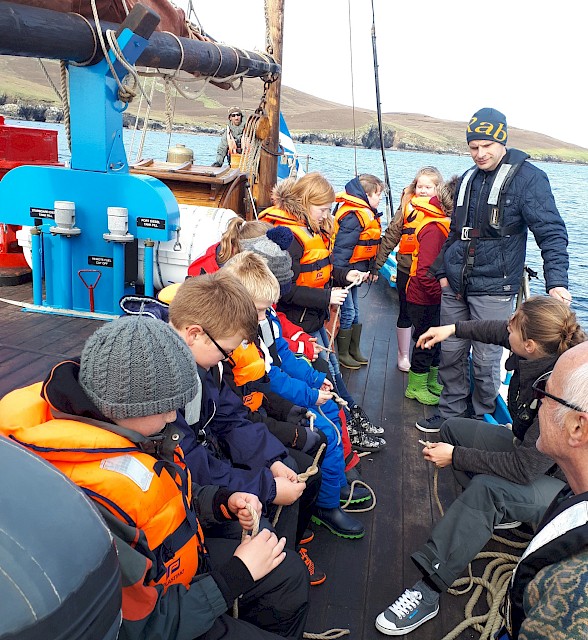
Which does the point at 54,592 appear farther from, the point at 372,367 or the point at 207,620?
the point at 372,367

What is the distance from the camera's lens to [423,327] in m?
4.22

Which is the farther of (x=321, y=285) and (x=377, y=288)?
(x=377, y=288)

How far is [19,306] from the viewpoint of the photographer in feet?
13.5

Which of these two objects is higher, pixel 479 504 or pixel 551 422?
pixel 551 422

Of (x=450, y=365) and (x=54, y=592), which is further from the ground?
(x=54, y=592)

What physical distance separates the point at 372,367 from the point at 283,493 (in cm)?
260

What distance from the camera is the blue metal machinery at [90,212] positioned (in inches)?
151

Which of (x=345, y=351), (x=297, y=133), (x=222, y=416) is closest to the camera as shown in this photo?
(x=222, y=416)

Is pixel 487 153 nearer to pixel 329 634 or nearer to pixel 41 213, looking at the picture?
pixel 329 634

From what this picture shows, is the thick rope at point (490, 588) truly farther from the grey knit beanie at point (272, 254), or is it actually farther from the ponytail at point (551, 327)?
the grey knit beanie at point (272, 254)

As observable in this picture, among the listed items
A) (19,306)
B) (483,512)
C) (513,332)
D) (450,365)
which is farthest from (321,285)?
(19,306)

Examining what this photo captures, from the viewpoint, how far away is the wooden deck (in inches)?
86.6

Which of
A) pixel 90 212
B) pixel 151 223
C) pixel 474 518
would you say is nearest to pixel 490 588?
pixel 474 518

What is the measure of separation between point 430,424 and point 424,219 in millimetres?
1371
